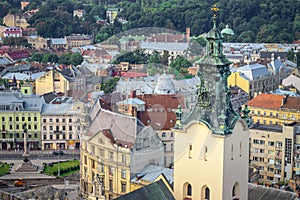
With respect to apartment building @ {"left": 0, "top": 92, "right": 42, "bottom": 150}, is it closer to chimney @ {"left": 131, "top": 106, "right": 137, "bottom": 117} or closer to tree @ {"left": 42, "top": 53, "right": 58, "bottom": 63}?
chimney @ {"left": 131, "top": 106, "right": 137, "bottom": 117}

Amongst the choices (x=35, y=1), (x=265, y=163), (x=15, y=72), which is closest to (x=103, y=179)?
(x=265, y=163)

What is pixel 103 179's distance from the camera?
35812 mm

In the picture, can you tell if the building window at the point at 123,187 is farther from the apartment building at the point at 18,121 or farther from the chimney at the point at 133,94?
the apartment building at the point at 18,121

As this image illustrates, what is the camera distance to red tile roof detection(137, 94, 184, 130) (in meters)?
27.3

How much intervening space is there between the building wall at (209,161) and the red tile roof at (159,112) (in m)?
5.09

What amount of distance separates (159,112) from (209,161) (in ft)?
23.9

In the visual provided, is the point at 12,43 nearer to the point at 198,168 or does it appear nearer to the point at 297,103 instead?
the point at 297,103

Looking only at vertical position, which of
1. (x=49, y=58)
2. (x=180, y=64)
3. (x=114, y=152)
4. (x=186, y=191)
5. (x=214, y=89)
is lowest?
(x=114, y=152)

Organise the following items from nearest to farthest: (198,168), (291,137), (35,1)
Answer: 1. (198,168)
2. (291,137)
3. (35,1)

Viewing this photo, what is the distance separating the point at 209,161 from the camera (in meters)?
20.9

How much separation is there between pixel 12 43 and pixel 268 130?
6235 cm

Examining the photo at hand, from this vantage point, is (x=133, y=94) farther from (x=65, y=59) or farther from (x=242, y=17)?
(x=242, y=17)

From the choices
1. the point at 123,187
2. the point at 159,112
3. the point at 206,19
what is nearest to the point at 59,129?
the point at 123,187

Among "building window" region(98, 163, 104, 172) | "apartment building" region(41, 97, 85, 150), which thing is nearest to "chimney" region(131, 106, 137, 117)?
"building window" region(98, 163, 104, 172)
